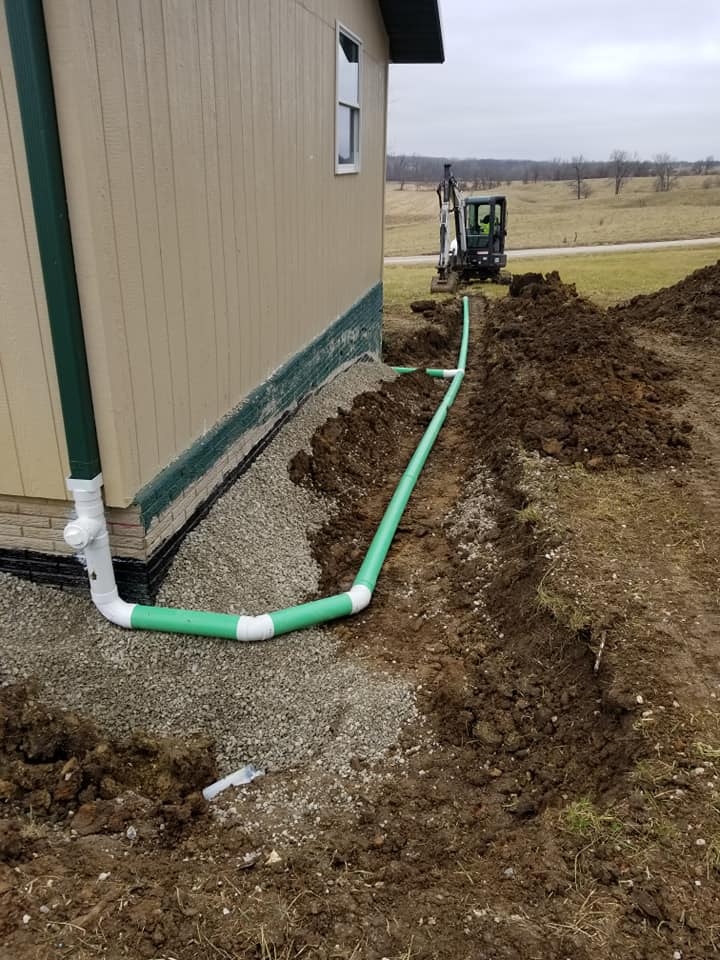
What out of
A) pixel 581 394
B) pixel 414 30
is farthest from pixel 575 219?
pixel 581 394

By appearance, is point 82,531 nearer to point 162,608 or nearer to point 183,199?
point 162,608

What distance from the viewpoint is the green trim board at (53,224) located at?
131 inches

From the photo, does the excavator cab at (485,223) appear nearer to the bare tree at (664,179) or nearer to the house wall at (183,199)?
the house wall at (183,199)

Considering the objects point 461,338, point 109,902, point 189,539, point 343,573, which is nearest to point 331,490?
point 343,573

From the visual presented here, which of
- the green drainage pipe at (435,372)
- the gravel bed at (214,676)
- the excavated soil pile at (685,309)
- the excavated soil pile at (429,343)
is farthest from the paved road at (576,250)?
the gravel bed at (214,676)

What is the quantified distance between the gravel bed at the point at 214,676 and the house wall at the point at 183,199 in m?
0.85

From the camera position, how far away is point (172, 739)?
3967 mm

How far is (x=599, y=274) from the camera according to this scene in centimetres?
2377

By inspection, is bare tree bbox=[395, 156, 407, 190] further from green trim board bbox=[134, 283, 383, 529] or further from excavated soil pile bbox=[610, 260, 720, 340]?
green trim board bbox=[134, 283, 383, 529]

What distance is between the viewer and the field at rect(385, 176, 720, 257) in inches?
1656

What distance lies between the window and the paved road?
23902 millimetres

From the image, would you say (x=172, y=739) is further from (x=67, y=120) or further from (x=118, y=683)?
(x=67, y=120)

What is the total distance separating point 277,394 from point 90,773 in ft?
13.6

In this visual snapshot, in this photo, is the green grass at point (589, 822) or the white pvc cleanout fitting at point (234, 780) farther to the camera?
the white pvc cleanout fitting at point (234, 780)
